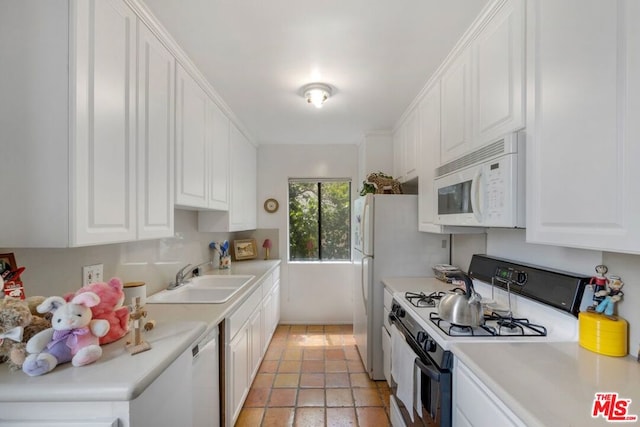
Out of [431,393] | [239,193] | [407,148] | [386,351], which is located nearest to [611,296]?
[431,393]

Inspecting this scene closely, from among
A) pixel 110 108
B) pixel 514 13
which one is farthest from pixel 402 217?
pixel 110 108

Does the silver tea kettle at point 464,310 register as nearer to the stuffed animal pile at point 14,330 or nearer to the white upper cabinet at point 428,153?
the white upper cabinet at point 428,153

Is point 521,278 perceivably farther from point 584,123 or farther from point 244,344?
point 244,344

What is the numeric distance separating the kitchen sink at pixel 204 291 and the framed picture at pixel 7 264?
836mm

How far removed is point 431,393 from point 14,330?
157cm

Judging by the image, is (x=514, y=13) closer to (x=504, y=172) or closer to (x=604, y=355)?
(x=504, y=172)

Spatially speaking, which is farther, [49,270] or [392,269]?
[392,269]

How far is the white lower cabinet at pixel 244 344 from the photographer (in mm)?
1815

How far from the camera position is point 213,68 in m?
2.00

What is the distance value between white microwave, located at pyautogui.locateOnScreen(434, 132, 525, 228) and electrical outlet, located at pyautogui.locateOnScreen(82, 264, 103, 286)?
1.88 meters

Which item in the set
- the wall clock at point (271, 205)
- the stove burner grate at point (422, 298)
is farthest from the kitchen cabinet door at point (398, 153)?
the wall clock at point (271, 205)

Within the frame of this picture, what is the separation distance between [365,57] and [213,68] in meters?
0.99

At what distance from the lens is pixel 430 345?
1.45 metres

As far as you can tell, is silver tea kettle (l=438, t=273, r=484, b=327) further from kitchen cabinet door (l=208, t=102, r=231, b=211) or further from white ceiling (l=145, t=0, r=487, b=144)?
kitchen cabinet door (l=208, t=102, r=231, b=211)
